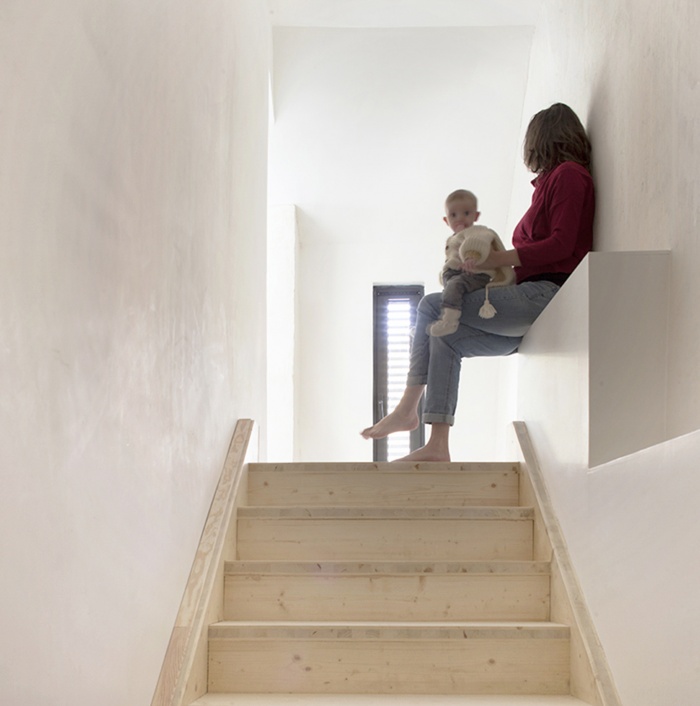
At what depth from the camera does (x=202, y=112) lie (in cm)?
267

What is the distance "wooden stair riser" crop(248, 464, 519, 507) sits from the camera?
3018 mm

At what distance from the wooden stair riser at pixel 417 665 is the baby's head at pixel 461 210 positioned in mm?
1527

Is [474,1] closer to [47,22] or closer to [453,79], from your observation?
[453,79]

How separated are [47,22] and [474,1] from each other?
3443 millimetres

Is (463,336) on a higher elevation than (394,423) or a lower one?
higher

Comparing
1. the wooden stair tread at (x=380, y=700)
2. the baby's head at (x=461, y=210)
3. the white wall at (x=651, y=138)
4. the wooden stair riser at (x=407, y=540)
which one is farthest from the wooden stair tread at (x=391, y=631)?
the baby's head at (x=461, y=210)

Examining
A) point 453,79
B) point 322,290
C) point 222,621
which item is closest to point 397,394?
point 322,290

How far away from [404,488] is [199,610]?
922 mm

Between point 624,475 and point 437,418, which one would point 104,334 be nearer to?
point 624,475

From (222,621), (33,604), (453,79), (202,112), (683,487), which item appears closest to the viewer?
(33,604)

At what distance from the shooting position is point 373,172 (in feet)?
17.3

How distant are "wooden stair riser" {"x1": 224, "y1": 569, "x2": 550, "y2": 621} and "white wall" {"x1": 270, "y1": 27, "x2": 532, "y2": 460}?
2.41m

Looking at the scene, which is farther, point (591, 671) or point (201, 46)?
point (201, 46)

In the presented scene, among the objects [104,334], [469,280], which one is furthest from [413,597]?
[104,334]
